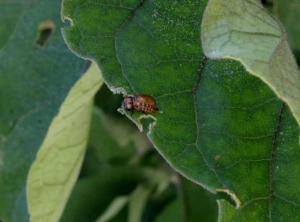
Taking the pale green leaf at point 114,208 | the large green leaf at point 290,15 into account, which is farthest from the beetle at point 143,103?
the pale green leaf at point 114,208

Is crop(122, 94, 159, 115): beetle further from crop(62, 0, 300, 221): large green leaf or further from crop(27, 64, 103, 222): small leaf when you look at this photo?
crop(27, 64, 103, 222): small leaf

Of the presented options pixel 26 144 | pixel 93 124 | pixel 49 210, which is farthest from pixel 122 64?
pixel 93 124

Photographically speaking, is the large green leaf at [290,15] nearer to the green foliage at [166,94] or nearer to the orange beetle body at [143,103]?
the green foliage at [166,94]

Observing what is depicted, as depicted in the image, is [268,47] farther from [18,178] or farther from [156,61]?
[18,178]

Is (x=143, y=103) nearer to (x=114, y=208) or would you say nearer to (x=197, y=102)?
(x=197, y=102)

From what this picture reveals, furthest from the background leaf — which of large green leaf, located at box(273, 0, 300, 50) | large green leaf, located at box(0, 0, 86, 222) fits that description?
large green leaf, located at box(0, 0, 86, 222)

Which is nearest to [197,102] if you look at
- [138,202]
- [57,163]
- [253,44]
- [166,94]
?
[166,94]
